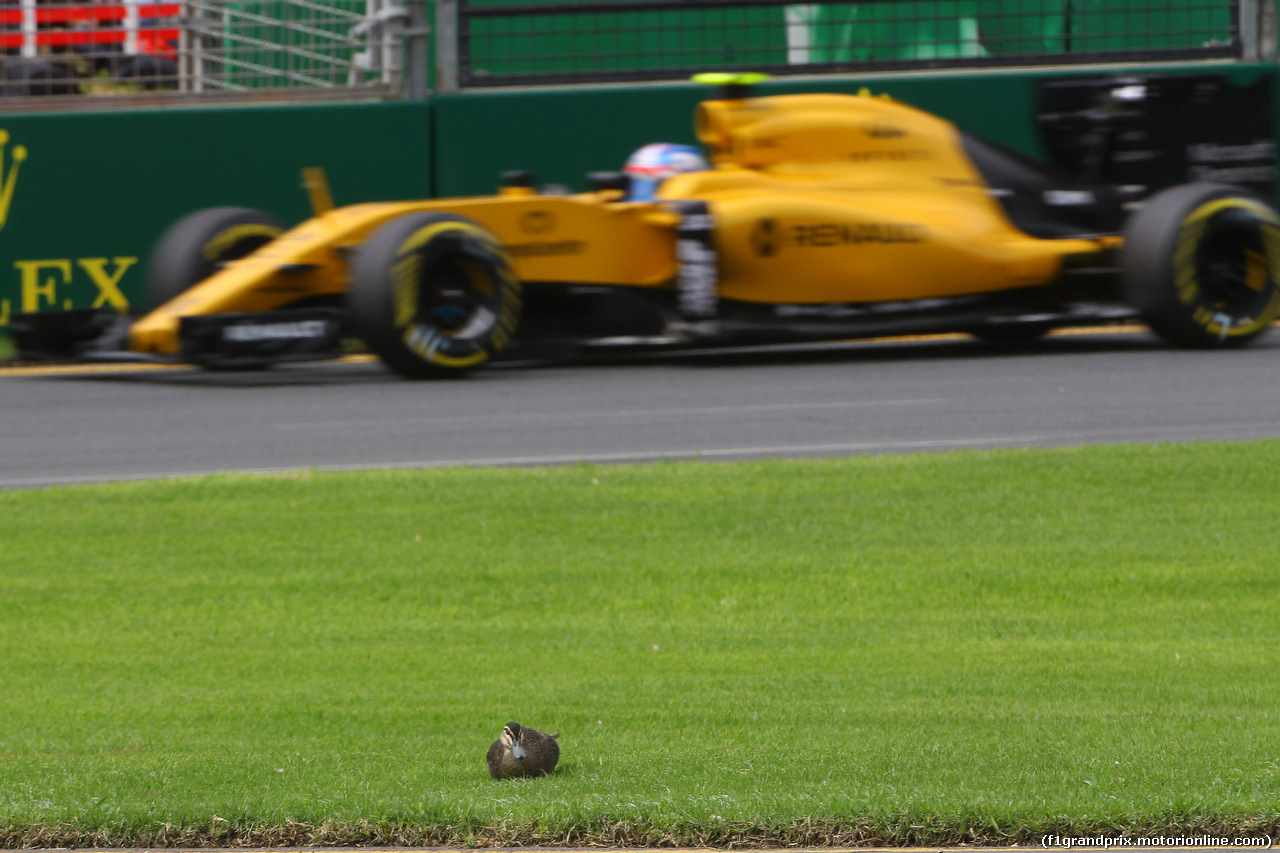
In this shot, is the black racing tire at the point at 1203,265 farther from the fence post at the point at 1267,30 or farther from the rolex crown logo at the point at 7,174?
the rolex crown logo at the point at 7,174

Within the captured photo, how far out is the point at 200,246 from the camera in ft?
45.8

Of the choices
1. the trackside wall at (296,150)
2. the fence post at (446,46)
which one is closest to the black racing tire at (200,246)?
the trackside wall at (296,150)

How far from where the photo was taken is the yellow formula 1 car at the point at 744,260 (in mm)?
12961

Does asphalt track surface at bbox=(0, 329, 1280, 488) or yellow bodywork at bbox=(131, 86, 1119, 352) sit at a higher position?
yellow bodywork at bbox=(131, 86, 1119, 352)

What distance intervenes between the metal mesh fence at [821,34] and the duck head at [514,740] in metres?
12.7

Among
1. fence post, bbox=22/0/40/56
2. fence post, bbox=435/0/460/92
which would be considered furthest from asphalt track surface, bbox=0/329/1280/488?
fence post, bbox=22/0/40/56

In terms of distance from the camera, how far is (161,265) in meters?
14.0

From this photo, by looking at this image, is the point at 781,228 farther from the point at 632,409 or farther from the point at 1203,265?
the point at 1203,265

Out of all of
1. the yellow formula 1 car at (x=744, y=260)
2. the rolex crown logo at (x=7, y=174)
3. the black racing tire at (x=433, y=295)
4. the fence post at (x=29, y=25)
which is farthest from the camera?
the fence post at (x=29, y=25)

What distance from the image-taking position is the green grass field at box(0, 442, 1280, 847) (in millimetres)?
4527

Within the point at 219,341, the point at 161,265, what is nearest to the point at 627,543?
the point at 219,341

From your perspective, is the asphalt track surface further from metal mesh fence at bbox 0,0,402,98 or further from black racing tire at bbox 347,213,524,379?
metal mesh fence at bbox 0,0,402,98

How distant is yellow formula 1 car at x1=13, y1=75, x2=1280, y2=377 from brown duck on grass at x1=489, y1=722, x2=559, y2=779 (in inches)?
314

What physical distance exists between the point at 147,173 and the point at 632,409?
594cm
